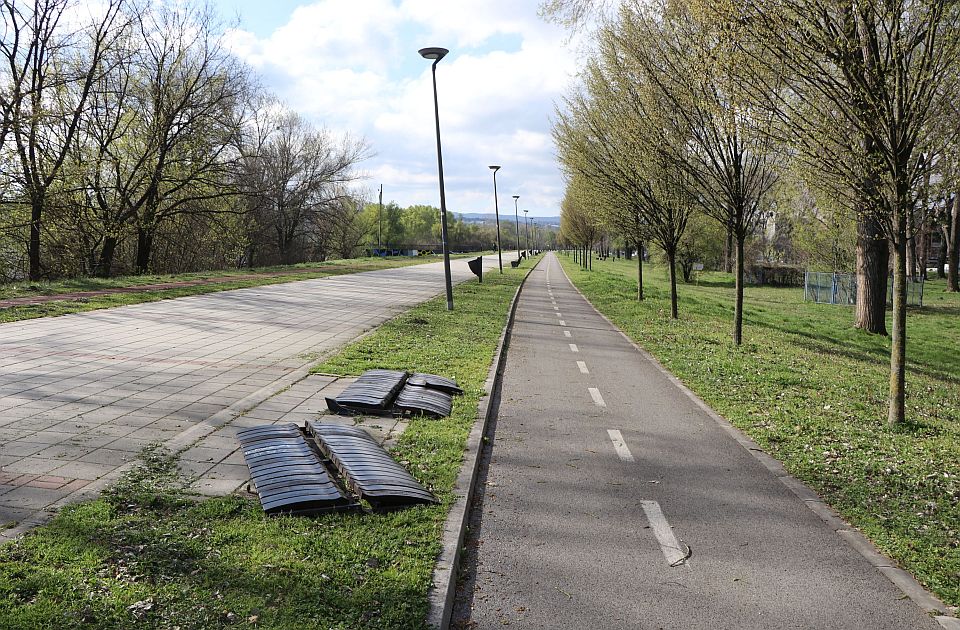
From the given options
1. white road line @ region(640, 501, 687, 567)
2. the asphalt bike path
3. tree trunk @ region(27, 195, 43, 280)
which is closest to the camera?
the asphalt bike path

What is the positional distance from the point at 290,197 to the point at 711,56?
1666 inches

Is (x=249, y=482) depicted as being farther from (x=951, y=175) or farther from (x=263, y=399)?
(x=951, y=175)

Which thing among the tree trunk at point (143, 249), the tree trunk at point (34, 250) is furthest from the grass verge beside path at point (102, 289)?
the tree trunk at point (143, 249)

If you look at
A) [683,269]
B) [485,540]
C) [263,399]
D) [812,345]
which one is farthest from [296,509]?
[683,269]

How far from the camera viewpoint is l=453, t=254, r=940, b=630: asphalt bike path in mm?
3609

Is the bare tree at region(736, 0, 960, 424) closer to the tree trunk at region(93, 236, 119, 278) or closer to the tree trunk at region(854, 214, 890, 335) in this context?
the tree trunk at region(854, 214, 890, 335)

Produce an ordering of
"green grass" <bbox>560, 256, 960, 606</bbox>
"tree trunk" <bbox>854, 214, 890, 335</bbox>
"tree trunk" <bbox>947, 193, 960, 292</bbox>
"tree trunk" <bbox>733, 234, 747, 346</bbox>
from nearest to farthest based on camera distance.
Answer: "green grass" <bbox>560, 256, 960, 606</bbox>
"tree trunk" <bbox>733, 234, 747, 346</bbox>
"tree trunk" <bbox>854, 214, 890, 335</bbox>
"tree trunk" <bbox>947, 193, 960, 292</bbox>

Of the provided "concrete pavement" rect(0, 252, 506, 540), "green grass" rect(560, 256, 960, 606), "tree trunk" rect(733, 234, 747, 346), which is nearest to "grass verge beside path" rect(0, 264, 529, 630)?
"concrete pavement" rect(0, 252, 506, 540)

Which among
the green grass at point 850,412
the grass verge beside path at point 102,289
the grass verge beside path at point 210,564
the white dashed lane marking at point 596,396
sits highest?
the grass verge beside path at point 102,289

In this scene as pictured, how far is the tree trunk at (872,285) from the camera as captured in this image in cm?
1691

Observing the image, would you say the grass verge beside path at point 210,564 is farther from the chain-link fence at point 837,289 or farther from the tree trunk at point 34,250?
the chain-link fence at point 837,289

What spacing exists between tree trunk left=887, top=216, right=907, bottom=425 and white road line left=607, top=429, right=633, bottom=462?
3.10m

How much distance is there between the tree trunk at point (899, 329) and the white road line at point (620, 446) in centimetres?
310

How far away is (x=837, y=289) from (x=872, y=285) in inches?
577
